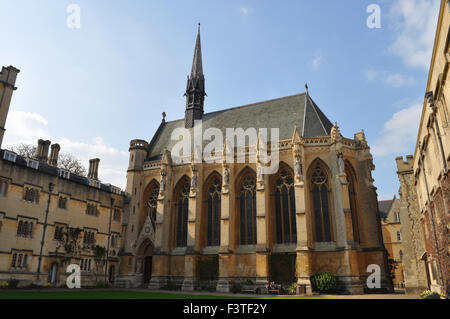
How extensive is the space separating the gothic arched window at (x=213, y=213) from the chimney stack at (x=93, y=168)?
13967mm

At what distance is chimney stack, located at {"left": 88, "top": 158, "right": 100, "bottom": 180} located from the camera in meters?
36.5

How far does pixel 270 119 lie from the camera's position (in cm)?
3347

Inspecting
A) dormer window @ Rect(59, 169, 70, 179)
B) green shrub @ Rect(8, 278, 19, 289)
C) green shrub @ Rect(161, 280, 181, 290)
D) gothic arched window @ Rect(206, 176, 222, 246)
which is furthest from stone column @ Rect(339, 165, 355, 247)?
green shrub @ Rect(8, 278, 19, 289)

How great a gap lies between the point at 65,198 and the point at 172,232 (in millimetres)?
10354

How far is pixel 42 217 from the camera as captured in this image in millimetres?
27344

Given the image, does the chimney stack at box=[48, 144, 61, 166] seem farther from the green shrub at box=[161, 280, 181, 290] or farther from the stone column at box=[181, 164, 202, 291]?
the green shrub at box=[161, 280, 181, 290]

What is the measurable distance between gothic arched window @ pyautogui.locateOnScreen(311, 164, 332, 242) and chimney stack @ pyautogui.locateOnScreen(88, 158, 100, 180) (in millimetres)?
23767

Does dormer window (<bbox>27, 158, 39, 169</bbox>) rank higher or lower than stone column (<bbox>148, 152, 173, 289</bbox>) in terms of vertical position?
higher

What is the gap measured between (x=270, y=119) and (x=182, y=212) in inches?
513

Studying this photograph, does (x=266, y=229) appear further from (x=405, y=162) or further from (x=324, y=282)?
(x=405, y=162)

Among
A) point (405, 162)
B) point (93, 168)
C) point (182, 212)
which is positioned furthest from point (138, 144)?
point (405, 162)

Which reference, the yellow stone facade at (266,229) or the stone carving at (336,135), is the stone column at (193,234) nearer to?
the yellow stone facade at (266,229)

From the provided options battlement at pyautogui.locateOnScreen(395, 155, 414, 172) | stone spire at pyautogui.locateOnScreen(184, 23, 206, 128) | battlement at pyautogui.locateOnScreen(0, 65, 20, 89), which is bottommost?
battlement at pyautogui.locateOnScreen(395, 155, 414, 172)
